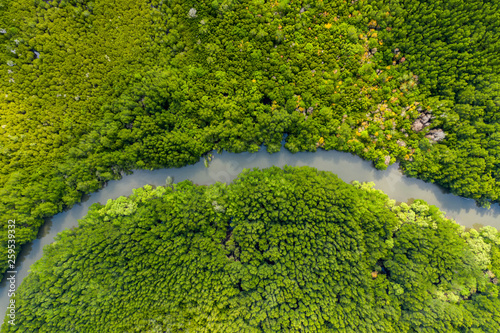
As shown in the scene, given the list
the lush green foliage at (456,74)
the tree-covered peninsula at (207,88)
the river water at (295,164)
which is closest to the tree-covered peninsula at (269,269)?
the river water at (295,164)

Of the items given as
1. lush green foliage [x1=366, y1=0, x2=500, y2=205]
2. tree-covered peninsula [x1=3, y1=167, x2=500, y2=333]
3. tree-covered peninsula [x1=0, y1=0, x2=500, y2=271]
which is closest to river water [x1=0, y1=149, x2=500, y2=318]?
tree-covered peninsula [x1=0, y1=0, x2=500, y2=271]

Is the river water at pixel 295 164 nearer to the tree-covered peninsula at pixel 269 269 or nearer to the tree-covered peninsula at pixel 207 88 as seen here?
the tree-covered peninsula at pixel 207 88

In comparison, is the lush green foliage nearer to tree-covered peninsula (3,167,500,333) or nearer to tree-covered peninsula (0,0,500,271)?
tree-covered peninsula (0,0,500,271)

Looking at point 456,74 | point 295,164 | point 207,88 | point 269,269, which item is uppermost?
point 207,88

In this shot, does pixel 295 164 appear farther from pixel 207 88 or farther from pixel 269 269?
pixel 207 88

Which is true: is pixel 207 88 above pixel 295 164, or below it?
above

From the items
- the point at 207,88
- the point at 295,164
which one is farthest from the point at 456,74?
the point at 207,88
